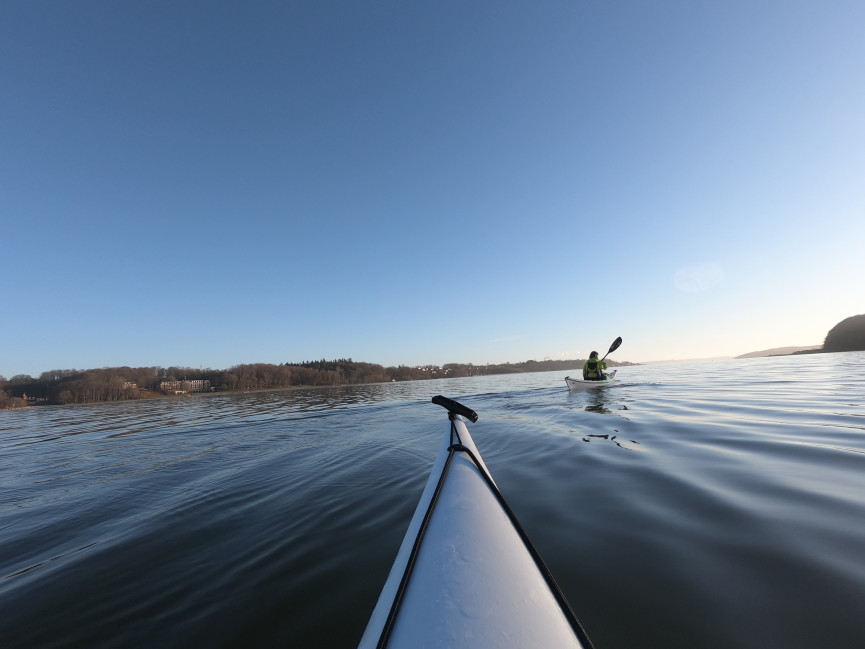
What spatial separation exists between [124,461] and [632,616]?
1065 centimetres

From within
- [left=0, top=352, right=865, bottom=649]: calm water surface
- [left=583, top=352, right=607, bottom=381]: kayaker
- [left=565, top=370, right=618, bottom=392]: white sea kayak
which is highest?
[left=583, top=352, right=607, bottom=381]: kayaker

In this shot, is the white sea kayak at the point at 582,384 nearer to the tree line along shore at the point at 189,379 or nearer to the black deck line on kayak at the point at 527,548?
the black deck line on kayak at the point at 527,548

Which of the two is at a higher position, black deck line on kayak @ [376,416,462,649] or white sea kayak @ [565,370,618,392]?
black deck line on kayak @ [376,416,462,649]

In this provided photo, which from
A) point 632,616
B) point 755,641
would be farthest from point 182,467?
point 755,641

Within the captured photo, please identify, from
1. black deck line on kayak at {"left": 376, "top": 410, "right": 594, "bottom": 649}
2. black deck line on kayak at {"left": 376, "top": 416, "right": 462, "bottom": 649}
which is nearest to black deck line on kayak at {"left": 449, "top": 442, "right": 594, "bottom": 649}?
black deck line on kayak at {"left": 376, "top": 410, "right": 594, "bottom": 649}

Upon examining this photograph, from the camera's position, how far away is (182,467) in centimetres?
708

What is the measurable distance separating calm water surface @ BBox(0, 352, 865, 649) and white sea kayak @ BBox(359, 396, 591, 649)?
71 cm

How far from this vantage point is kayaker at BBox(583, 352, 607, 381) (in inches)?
666

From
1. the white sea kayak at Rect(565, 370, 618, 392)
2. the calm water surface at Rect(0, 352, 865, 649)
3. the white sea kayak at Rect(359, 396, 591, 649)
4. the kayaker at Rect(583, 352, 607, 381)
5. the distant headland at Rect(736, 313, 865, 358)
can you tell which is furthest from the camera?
the distant headland at Rect(736, 313, 865, 358)

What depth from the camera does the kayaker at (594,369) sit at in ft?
55.5

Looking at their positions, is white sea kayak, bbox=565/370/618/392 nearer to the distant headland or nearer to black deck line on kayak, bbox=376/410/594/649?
black deck line on kayak, bbox=376/410/594/649

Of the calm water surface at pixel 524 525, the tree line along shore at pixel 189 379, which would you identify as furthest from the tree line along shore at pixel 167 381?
the calm water surface at pixel 524 525

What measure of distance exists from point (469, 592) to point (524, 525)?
2.08 meters

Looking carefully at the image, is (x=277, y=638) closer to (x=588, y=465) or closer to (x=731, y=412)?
(x=588, y=465)
